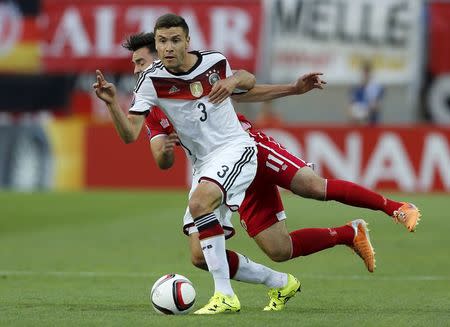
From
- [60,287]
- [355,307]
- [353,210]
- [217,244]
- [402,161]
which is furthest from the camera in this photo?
[402,161]

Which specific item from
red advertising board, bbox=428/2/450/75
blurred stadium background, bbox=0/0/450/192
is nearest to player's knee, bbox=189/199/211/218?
blurred stadium background, bbox=0/0/450/192

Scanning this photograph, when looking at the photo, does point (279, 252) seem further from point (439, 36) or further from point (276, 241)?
point (439, 36)

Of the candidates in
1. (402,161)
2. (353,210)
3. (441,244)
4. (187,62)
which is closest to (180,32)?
(187,62)

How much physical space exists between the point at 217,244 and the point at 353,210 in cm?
1081

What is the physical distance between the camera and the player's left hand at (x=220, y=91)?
852cm

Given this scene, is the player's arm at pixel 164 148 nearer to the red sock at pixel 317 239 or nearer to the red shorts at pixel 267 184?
the red shorts at pixel 267 184

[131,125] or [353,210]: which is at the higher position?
[131,125]

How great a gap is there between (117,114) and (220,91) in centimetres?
83

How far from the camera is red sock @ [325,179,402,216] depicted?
8.99m

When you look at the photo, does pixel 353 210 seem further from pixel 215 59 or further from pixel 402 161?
pixel 215 59

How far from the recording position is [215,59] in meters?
8.73

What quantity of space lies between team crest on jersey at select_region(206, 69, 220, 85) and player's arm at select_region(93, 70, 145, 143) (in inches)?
22.6

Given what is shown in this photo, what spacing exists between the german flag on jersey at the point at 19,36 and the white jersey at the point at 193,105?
60.1 ft

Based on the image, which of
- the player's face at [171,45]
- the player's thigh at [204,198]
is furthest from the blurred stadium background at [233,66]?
the player's thigh at [204,198]
